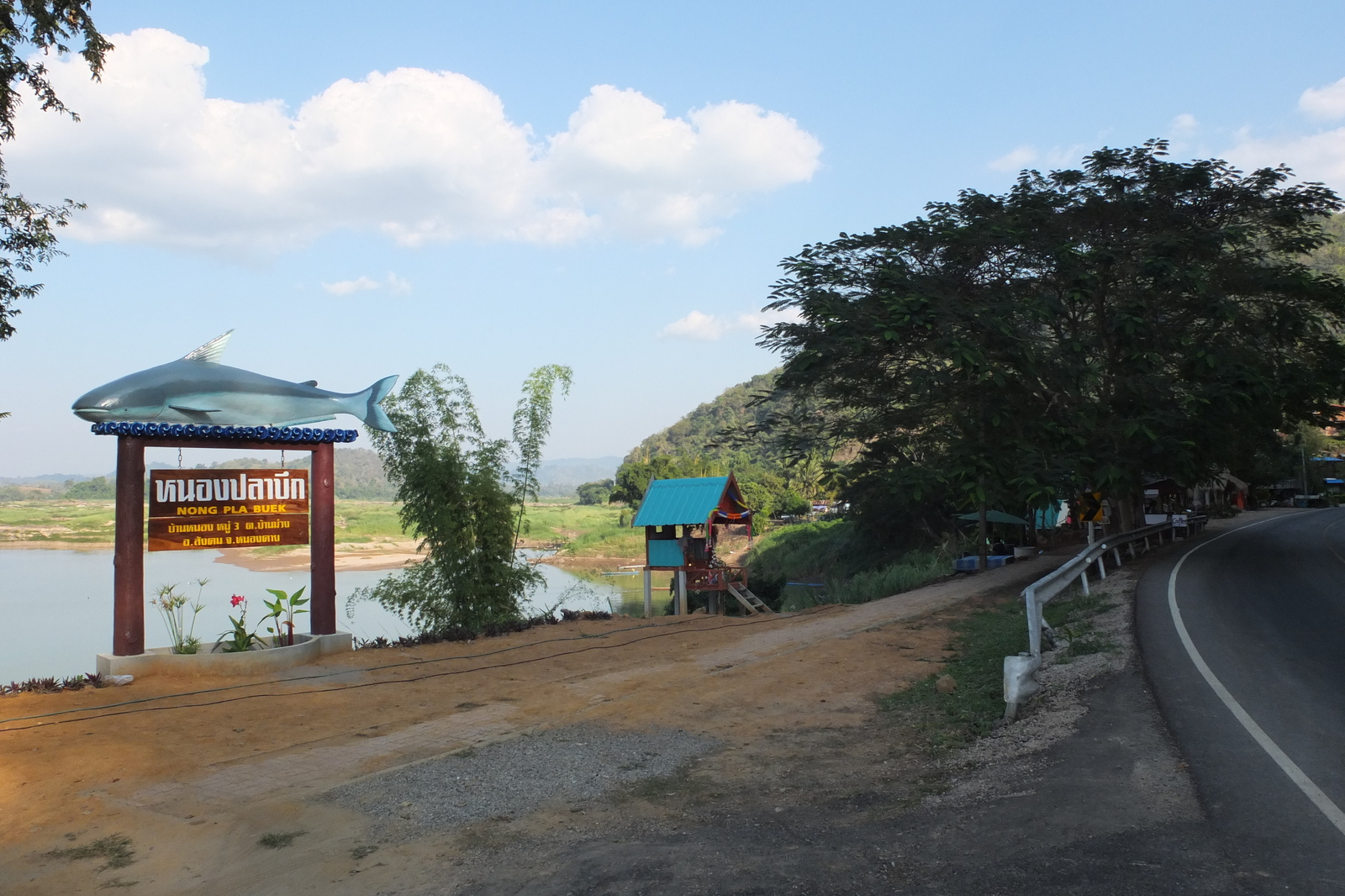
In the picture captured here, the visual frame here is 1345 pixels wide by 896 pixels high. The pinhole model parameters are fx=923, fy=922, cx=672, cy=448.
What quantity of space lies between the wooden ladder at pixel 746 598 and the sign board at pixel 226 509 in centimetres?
1574

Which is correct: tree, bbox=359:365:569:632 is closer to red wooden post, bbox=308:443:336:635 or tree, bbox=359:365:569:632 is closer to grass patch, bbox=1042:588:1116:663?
red wooden post, bbox=308:443:336:635

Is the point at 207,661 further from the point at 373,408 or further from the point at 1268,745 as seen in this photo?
the point at 1268,745

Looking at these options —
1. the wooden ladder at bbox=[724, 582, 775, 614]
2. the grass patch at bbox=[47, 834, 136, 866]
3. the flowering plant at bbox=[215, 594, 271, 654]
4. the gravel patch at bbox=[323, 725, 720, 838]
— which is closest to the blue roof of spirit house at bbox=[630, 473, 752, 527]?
the wooden ladder at bbox=[724, 582, 775, 614]

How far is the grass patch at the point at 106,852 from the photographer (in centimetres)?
642

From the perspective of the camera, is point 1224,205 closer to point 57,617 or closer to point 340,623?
point 340,623

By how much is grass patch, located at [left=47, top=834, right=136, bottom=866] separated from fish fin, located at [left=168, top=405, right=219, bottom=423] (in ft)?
25.4

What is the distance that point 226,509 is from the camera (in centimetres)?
1370

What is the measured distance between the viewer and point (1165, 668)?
992 cm

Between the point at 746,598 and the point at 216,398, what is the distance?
18.6 m

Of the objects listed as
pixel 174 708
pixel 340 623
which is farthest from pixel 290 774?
pixel 340 623

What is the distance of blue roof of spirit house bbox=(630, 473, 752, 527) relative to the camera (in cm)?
2638

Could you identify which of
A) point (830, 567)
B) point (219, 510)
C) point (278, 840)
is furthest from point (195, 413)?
point (830, 567)

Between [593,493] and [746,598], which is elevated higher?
[593,493]

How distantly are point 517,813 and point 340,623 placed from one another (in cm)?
2999
